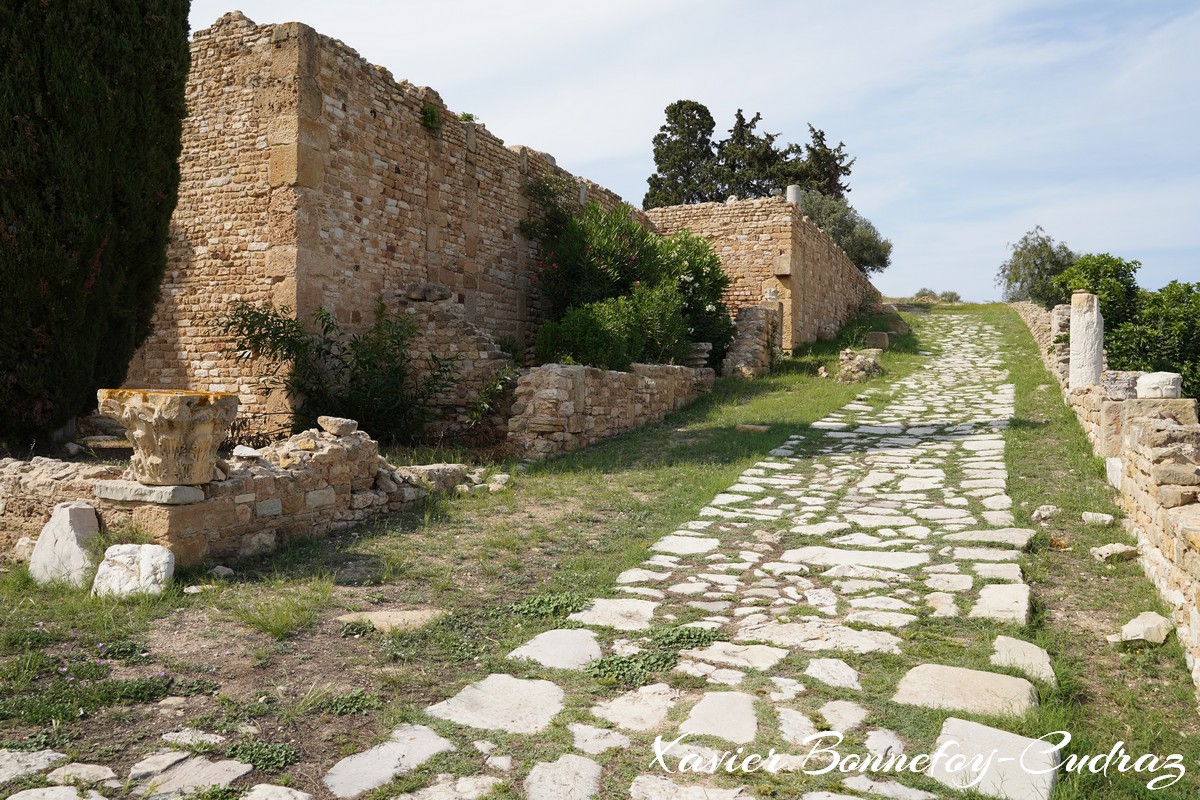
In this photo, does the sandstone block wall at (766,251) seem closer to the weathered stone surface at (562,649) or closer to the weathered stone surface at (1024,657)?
the weathered stone surface at (1024,657)

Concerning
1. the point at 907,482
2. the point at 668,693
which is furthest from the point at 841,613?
the point at 907,482

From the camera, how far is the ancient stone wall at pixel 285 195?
957 centimetres

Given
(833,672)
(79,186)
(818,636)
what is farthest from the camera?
(79,186)

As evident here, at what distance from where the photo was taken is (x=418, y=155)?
1134 centimetres

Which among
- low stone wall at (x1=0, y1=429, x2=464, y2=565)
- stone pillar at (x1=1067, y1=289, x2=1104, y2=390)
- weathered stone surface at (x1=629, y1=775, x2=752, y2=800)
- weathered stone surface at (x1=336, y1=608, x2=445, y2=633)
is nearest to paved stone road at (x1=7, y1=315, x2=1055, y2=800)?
weathered stone surface at (x1=629, y1=775, x2=752, y2=800)

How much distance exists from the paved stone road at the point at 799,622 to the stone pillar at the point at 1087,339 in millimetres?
2839

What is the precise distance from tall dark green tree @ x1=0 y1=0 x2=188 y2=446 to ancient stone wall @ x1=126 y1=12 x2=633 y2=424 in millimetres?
1232

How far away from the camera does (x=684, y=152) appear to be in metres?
35.8

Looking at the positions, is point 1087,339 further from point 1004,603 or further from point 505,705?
point 505,705

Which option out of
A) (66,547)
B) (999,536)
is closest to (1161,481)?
(999,536)

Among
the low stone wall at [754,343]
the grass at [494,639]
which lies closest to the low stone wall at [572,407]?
the grass at [494,639]

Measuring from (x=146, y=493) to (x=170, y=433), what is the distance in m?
0.42

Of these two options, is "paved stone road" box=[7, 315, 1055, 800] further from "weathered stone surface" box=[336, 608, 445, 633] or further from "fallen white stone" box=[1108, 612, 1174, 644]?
"weathered stone surface" box=[336, 608, 445, 633]

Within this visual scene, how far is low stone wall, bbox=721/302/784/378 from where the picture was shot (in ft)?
51.5
